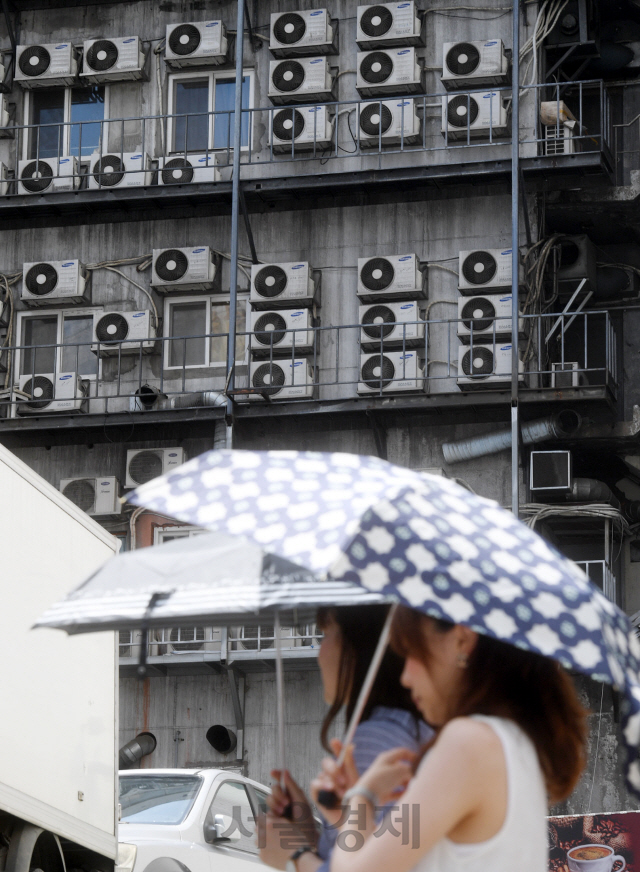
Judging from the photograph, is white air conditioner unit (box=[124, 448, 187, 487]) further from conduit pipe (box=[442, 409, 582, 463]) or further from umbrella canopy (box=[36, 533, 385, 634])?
umbrella canopy (box=[36, 533, 385, 634])

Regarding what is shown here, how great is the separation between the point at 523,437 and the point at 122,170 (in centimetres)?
717

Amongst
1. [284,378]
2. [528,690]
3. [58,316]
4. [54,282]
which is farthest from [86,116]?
[528,690]

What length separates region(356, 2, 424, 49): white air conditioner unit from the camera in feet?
67.5

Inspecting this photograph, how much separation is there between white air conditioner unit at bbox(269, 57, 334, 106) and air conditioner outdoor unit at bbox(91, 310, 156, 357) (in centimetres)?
381

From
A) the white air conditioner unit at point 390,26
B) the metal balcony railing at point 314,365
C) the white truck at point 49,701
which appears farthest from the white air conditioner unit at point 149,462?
the white truck at point 49,701

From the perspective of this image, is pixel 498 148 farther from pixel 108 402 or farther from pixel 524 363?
pixel 108 402

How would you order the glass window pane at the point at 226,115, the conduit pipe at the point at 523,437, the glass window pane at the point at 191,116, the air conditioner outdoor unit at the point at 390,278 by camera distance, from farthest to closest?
the glass window pane at the point at 191,116 < the glass window pane at the point at 226,115 < the air conditioner outdoor unit at the point at 390,278 < the conduit pipe at the point at 523,437

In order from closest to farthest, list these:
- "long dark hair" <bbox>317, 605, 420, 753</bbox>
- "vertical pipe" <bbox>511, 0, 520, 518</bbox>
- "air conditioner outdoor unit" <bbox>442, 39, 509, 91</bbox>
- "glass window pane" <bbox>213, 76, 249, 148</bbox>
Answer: "long dark hair" <bbox>317, 605, 420, 753</bbox>, "vertical pipe" <bbox>511, 0, 520, 518</bbox>, "air conditioner outdoor unit" <bbox>442, 39, 509, 91</bbox>, "glass window pane" <bbox>213, 76, 249, 148</bbox>

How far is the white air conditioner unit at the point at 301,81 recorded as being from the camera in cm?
2074

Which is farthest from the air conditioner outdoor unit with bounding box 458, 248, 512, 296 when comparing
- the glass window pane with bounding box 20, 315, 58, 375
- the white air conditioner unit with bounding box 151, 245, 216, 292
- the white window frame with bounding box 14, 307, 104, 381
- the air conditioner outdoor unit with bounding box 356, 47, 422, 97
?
the glass window pane with bounding box 20, 315, 58, 375

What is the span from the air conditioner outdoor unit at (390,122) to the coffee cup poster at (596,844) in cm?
1057

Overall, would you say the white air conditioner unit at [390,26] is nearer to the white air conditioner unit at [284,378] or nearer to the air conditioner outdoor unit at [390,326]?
the air conditioner outdoor unit at [390,326]

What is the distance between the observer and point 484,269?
19.7 metres

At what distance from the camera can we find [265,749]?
19234mm
